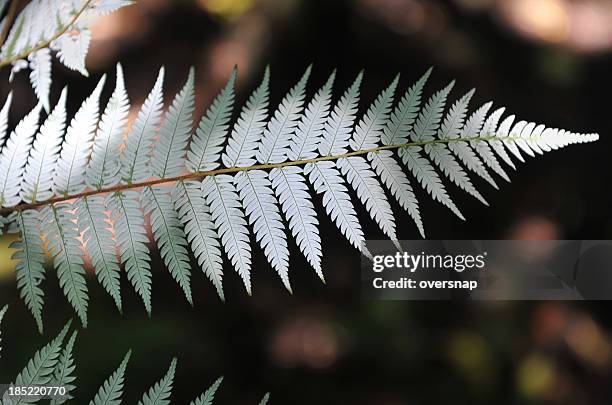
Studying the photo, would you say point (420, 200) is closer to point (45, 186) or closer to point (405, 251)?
point (405, 251)

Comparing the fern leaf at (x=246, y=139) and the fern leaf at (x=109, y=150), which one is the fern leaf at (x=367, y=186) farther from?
the fern leaf at (x=109, y=150)

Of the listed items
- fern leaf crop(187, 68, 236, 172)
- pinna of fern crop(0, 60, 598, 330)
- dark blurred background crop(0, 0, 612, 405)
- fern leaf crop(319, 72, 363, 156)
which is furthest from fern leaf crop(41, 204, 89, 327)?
dark blurred background crop(0, 0, 612, 405)

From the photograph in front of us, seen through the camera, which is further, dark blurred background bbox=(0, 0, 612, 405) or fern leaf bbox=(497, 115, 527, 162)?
dark blurred background bbox=(0, 0, 612, 405)

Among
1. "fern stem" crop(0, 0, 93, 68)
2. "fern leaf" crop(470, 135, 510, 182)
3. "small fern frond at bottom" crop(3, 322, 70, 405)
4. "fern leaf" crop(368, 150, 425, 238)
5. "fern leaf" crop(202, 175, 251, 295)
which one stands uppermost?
"fern stem" crop(0, 0, 93, 68)

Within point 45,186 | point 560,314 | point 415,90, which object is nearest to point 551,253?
point 560,314

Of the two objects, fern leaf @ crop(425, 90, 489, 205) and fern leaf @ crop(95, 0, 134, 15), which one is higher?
fern leaf @ crop(95, 0, 134, 15)

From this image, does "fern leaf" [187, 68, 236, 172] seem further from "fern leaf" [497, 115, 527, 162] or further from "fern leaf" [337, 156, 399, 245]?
"fern leaf" [497, 115, 527, 162]

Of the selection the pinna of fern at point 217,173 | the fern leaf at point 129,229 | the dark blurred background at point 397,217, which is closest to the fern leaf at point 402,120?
the pinna of fern at point 217,173
